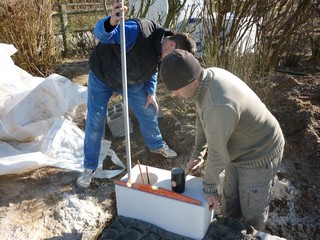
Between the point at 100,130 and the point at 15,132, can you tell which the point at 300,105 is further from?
the point at 15,132

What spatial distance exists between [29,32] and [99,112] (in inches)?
103

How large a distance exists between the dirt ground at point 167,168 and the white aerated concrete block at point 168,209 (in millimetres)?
314

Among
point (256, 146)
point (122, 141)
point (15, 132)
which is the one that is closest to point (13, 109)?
point (15, 132)

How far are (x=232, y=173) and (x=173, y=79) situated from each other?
88 centimetres

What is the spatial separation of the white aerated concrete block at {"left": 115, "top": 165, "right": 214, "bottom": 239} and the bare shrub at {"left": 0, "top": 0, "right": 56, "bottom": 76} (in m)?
3.22

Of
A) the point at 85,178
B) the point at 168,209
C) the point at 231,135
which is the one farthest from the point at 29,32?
the point at 231,135

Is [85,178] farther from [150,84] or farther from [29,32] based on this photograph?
[29,32]

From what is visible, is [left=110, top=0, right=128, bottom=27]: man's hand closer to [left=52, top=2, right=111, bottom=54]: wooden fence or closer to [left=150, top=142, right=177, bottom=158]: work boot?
[left=150, top=142, right=177, bottom=158]: work boot

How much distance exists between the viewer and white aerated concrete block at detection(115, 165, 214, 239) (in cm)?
207

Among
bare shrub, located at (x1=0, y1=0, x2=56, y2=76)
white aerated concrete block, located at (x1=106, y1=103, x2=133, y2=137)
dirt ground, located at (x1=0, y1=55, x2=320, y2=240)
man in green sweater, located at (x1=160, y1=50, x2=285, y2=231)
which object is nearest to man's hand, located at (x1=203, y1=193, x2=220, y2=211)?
man in green sweater, located at (x1=160, y1=50, x2=285, y2=231)

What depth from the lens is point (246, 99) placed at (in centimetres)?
180

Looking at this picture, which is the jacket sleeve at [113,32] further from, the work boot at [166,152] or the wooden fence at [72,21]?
the wooden fence at [72,21]

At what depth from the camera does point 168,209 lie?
2.13 metres

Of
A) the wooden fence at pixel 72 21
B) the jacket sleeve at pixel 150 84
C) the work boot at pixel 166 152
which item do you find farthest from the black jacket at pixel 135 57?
the wooden fence at pixel 72 21
